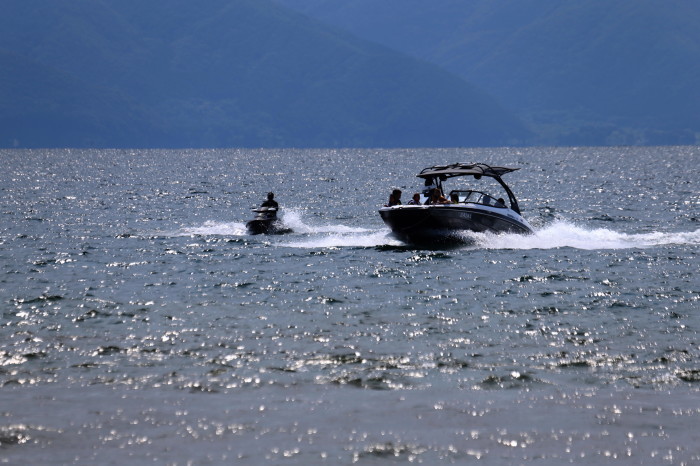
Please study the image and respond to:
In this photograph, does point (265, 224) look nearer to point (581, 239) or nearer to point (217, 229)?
point (217, 229)

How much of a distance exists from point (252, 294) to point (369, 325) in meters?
5.20

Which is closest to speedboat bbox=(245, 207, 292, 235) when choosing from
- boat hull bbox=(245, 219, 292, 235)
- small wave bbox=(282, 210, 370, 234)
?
boat hull bbox=(245, 219, 292, 235)

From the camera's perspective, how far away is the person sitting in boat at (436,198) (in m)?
33.8

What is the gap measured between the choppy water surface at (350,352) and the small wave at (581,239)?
17 centimetres

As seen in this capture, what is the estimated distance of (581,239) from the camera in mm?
39688

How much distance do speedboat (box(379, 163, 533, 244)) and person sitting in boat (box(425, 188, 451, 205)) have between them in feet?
0.33

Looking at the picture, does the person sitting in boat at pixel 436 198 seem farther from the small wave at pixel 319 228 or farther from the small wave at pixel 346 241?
the small wave at pixel 319 228

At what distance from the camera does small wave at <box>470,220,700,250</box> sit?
3497 cm

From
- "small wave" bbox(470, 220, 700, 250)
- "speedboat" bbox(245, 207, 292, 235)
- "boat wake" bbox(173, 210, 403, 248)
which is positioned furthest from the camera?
"speedboat" bbox(245, 207, 292, 235)

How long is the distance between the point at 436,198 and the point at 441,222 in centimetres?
120

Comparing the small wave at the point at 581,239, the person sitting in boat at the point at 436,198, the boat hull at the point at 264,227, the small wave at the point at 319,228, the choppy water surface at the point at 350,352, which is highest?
the small wave at the point at 319,228

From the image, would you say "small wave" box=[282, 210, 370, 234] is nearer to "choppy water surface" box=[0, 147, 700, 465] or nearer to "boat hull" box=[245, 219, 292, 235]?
"boat hull" box=[245, 219, 292, 235]

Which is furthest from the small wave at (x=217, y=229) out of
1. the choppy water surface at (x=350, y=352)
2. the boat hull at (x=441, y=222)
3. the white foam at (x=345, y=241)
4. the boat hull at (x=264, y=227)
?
the boat hull at (x=441, y=222)

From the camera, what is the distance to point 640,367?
16000 millimetres
